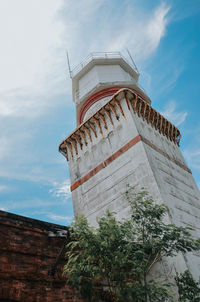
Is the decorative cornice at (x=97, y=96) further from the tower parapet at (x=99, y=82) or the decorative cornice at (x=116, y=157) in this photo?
the decorative cornice at (x=116, y=157)

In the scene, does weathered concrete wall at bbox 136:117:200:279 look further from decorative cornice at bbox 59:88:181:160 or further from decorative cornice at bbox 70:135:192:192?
decorative cornice at bbox 59:88:181:160

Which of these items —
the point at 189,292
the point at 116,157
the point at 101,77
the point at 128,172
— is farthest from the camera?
the point at 101,77

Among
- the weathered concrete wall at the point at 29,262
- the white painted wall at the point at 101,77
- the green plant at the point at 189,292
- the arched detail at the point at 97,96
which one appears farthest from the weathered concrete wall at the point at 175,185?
the white painted wall at the point at 101,77

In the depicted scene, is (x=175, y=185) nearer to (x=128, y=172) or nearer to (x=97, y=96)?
(x=128, y=172)

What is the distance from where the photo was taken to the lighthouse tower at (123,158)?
44.9 feet

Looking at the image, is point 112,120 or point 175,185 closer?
point 175,185

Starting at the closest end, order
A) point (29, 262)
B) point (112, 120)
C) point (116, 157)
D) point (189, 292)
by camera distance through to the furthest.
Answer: point (29, 262), point (189, 292), point (116, 157), point (112, 120)

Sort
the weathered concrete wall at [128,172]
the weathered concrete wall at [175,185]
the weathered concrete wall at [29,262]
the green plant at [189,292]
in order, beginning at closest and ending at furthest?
the weathered concrete wall at [29,262] → the green plant at [189,292] → the weathered concrete wall at [175,185] → the weathered concrete wall at [128,172]

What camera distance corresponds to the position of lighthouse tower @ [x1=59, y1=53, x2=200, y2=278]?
1369cm

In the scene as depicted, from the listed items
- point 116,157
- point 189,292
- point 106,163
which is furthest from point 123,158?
point 189,292

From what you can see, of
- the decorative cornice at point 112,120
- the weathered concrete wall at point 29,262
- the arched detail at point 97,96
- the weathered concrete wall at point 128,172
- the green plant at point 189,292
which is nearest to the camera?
the weathered concrete wall at point 29,262

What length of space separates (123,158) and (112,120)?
10.4 ft

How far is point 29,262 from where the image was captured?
7980mm

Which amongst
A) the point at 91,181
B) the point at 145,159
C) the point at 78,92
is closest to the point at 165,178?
the point at 145,159
